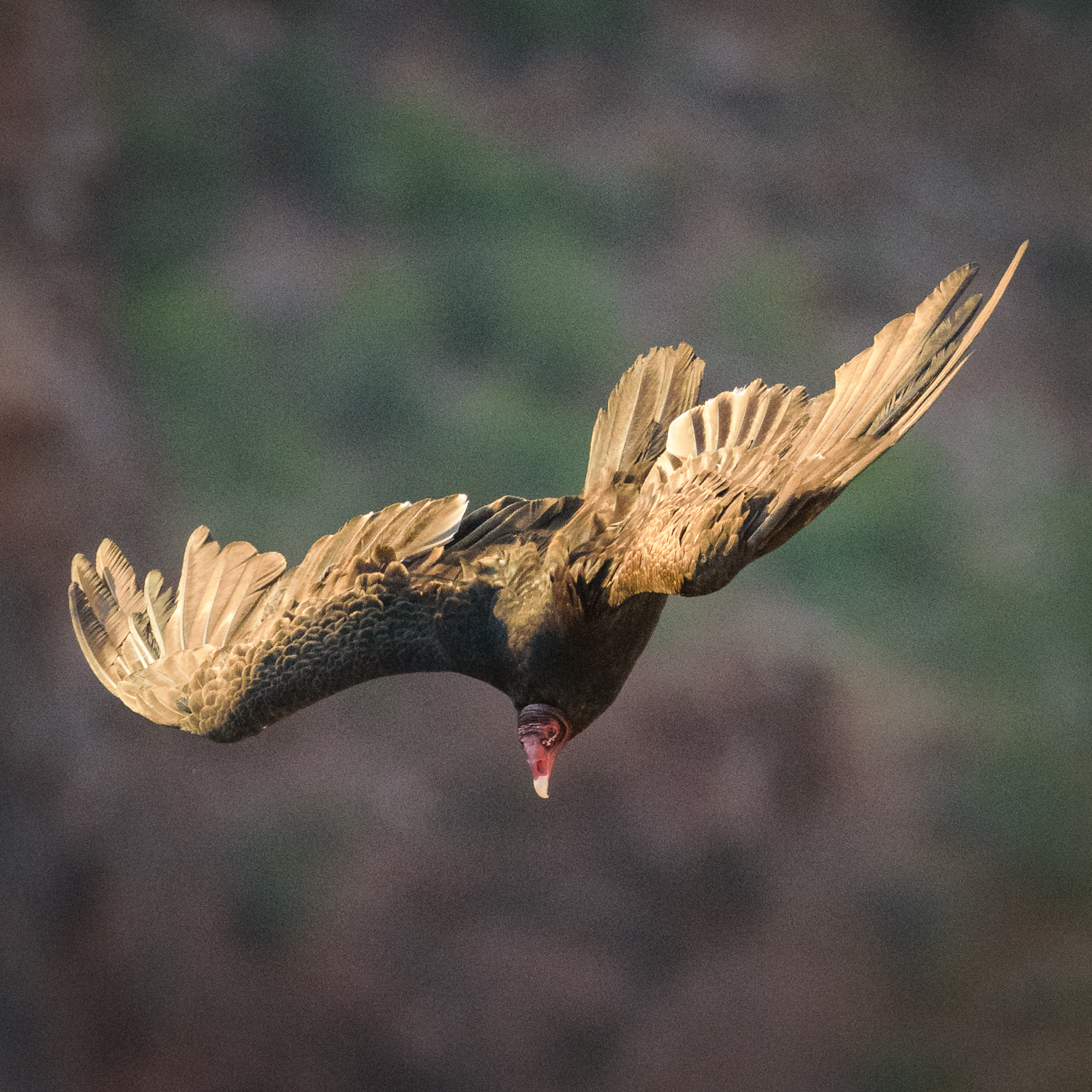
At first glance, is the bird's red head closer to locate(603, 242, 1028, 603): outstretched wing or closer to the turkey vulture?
the turkey vulture

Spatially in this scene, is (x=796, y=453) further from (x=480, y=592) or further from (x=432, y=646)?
(x=432, y=646)

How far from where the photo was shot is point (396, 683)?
A: 567 centimetres

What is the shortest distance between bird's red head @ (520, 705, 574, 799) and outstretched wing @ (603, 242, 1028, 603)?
25.2 inches

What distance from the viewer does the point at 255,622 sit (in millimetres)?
3734

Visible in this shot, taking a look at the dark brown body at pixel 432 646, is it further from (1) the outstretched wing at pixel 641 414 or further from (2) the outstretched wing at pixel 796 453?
(2) the outstretched wing at pixel 796 453

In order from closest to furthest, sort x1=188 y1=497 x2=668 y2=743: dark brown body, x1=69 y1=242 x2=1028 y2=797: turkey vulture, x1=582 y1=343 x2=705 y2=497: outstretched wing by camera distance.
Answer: x1=69 y1=242 x2=1028 y2=797: turkey vulture → x1=188 y1=497 x2=668 y2=743: dark brown body → x1=582 y1=343 x2=705 y2=497: outstretched wing

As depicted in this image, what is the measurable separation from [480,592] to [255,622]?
2.21 feet

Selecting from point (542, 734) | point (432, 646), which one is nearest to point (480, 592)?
point (432, 646)

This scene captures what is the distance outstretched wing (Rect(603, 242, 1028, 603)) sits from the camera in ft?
8.68

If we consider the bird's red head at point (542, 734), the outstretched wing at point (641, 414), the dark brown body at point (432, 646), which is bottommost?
the bird's red head at point (542, 734)

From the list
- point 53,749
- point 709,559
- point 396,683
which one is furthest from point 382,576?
point 53,749

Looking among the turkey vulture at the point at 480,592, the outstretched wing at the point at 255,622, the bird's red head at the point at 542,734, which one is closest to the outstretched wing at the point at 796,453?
the turkey vulture at the point at 480,592

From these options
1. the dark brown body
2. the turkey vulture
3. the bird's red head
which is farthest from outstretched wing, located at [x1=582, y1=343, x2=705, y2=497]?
the bird's red head

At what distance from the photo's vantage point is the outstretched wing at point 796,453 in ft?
8.68
